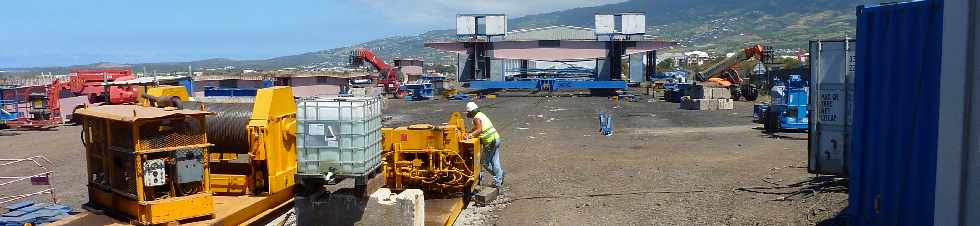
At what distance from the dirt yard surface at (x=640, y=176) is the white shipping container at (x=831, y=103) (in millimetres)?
606

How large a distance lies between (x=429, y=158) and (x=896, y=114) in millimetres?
5704

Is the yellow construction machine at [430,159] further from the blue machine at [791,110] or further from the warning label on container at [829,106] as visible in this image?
the blue machine at [791,110]

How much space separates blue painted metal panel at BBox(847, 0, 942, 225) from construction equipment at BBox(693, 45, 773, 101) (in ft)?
86.1

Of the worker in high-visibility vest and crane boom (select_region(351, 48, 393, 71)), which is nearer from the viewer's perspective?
the worker in high-visibility vest

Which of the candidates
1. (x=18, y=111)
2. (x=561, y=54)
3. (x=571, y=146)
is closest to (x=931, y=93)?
(x=571, y=146)

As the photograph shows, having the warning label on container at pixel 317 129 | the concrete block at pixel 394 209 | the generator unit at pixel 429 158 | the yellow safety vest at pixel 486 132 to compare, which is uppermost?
the warning label on container at pixel 317 129

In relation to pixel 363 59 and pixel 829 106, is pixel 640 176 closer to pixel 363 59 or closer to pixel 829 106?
pixel 829 106

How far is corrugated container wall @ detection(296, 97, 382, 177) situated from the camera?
309 inches

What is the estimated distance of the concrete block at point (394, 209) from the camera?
27.2 ft

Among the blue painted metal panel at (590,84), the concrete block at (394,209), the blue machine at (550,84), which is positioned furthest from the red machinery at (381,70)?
the concrete block at (394,209)

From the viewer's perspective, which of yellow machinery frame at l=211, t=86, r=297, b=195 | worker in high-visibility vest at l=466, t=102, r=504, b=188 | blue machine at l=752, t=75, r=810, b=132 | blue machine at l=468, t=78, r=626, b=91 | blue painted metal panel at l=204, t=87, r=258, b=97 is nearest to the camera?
yellow machinery frame at l=211, t=86, r=297, b=195

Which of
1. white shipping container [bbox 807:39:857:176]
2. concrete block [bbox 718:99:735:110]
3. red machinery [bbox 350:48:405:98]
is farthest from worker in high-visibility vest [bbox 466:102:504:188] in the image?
red machinery [bbox 350:48:405:98]

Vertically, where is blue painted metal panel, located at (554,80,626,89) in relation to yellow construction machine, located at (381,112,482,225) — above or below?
above

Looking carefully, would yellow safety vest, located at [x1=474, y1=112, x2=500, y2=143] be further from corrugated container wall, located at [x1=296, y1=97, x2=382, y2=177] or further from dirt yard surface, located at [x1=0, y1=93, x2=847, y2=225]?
corrugated container wall, located at [x1=296, y1=97, x2=382, y2=177]
